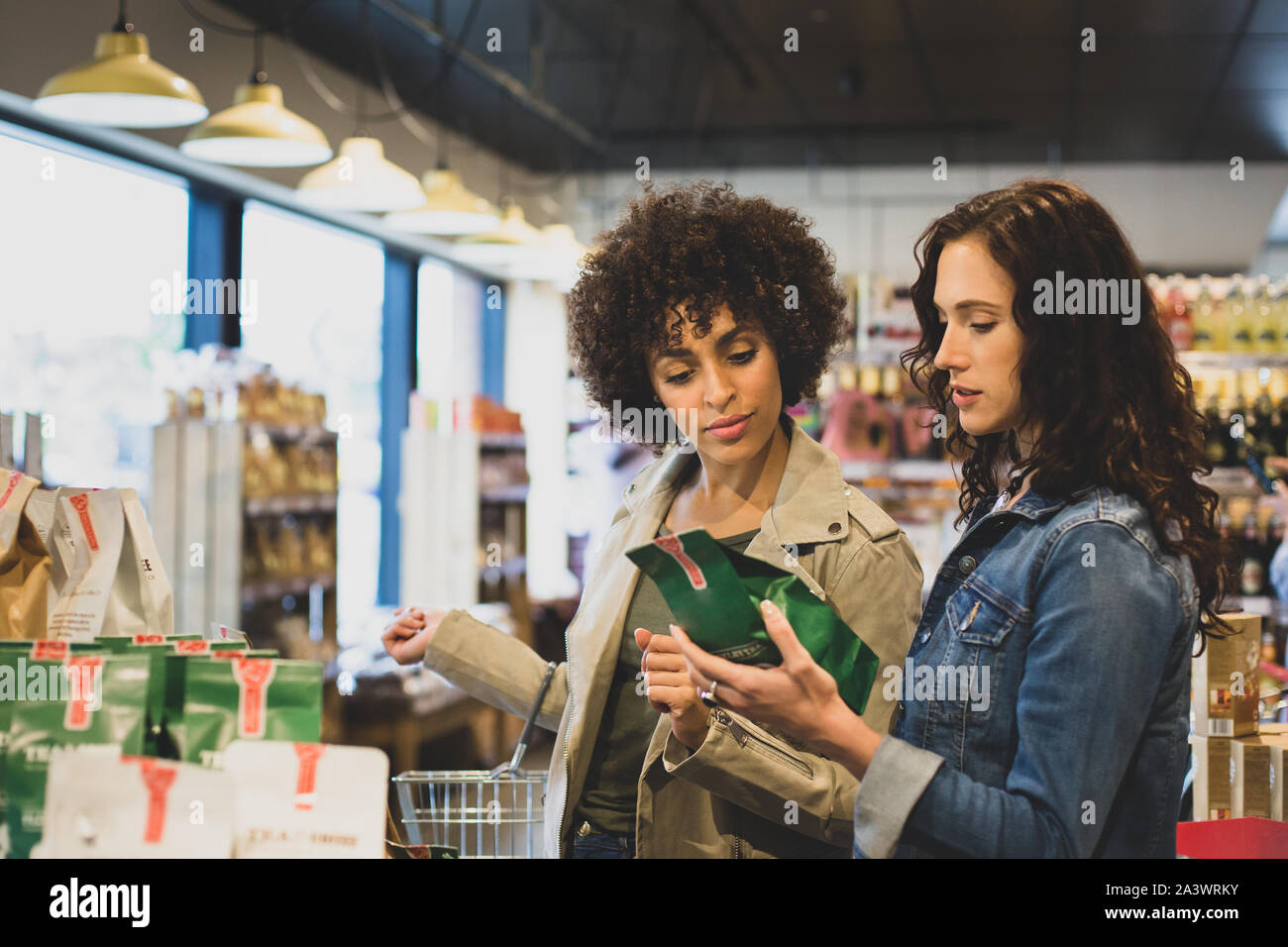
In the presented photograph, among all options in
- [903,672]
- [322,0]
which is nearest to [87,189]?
[322,0]

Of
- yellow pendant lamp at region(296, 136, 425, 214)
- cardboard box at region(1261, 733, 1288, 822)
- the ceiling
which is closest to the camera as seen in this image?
cardboard box at region(1261, 733, 1288, 822)

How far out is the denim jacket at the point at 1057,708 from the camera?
1.25 metres

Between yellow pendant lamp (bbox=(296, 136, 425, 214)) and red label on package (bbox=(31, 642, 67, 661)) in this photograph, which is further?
yellow pendant lamp (bbox=(296, 136, 425, 214))

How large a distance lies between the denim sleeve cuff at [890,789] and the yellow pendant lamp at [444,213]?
4.07 metres

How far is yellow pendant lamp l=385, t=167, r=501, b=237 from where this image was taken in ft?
16.5

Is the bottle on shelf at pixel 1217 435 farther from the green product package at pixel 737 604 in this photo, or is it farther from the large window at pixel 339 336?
the large window at pixel 339 336

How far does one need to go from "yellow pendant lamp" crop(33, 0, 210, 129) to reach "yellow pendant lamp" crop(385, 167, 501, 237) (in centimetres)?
159

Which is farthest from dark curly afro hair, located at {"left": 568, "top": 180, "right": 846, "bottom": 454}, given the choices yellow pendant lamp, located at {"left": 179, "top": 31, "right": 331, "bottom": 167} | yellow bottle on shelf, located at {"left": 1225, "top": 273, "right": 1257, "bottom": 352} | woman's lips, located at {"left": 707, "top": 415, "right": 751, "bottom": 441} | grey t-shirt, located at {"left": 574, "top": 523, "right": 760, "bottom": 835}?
yellow bottle on shelf, located at {"left": 1225, "top": 273, "right": 1257, "bottom": 352}

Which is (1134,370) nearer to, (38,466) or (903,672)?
(903,672)

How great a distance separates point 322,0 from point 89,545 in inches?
229

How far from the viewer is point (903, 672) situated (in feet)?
5.49

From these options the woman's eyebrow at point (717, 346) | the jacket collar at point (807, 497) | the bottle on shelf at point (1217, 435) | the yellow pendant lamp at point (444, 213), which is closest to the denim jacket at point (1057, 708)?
the jacket collar at point (807, 497)

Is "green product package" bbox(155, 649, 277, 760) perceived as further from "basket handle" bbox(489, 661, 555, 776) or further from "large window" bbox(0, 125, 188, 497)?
"large window" bbox(0, 125, 188, 497)

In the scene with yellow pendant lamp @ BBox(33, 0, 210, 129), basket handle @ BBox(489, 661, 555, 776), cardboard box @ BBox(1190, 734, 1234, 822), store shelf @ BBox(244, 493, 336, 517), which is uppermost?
yellow pendant lamp @ BBox(33, 0, 210, 129)
